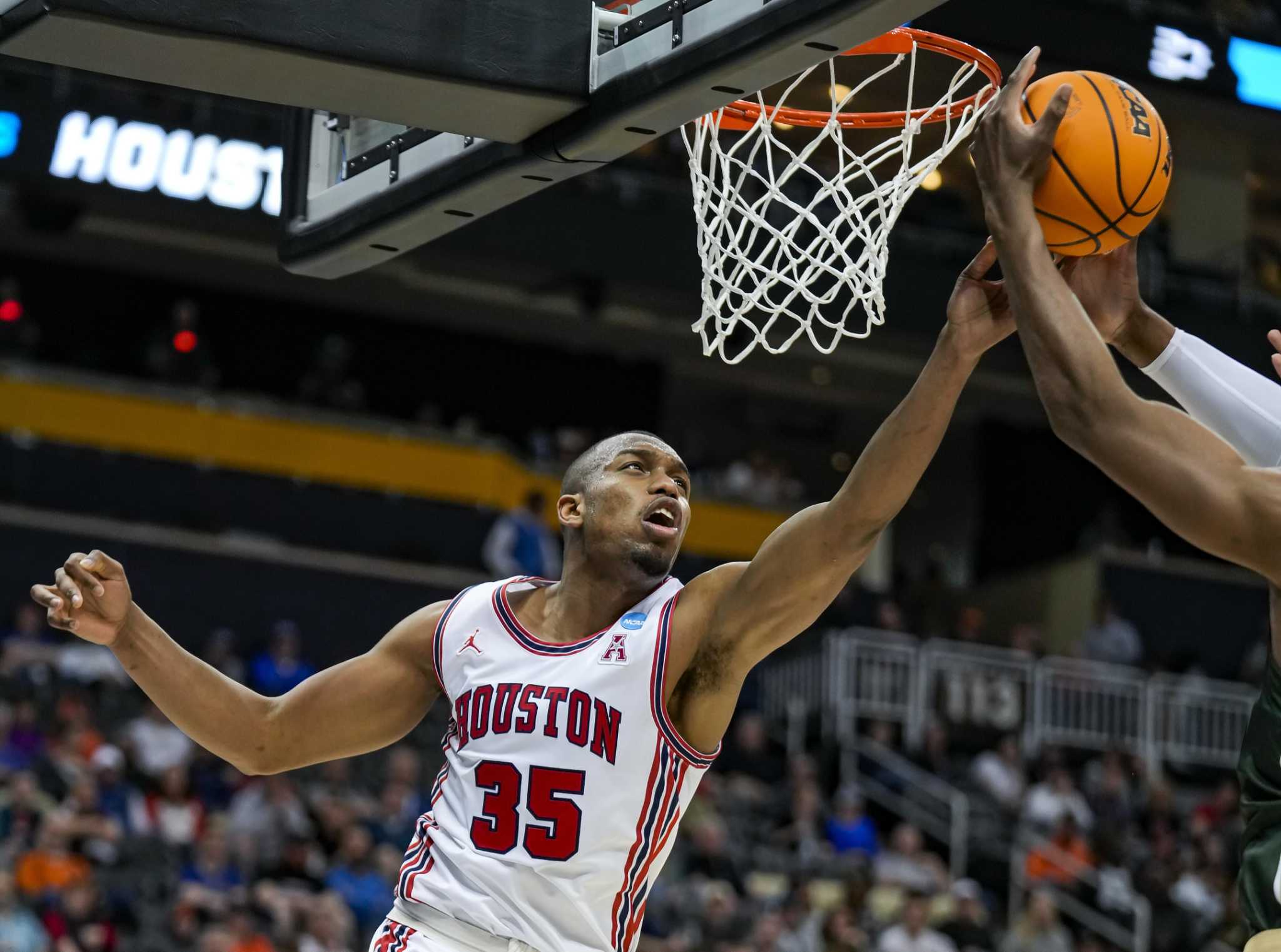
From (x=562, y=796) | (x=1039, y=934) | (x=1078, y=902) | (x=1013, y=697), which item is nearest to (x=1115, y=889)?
(x=1078, y=902)

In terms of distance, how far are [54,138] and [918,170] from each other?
995 cm

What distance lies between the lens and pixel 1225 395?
366 centimetres

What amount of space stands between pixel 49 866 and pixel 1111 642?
11.5 m

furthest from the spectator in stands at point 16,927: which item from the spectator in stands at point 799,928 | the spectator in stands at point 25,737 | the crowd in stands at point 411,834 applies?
the spectator in stands at point 799,928

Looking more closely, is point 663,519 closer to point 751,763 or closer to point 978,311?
point 978,311

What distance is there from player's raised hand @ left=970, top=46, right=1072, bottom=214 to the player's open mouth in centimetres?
169

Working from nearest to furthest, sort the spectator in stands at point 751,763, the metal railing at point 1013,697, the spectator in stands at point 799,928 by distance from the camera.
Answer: the spectator in stands at point 799,928 → the spectator in stands at point 751,763 → the metal railing at point 1013,697

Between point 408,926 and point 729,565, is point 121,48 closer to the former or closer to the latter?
point 729,565

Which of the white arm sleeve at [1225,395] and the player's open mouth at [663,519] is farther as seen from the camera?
the player's open mouth at [663,519]

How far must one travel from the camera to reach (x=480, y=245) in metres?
15.3

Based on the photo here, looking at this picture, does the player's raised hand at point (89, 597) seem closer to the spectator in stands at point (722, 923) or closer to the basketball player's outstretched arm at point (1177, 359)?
the basketball player's outstretched arm at point (1177, 359)

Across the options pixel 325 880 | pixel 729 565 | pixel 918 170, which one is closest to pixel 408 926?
pixel 729 565

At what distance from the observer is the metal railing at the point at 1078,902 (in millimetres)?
13945

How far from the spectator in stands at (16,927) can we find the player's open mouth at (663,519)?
6.24m
